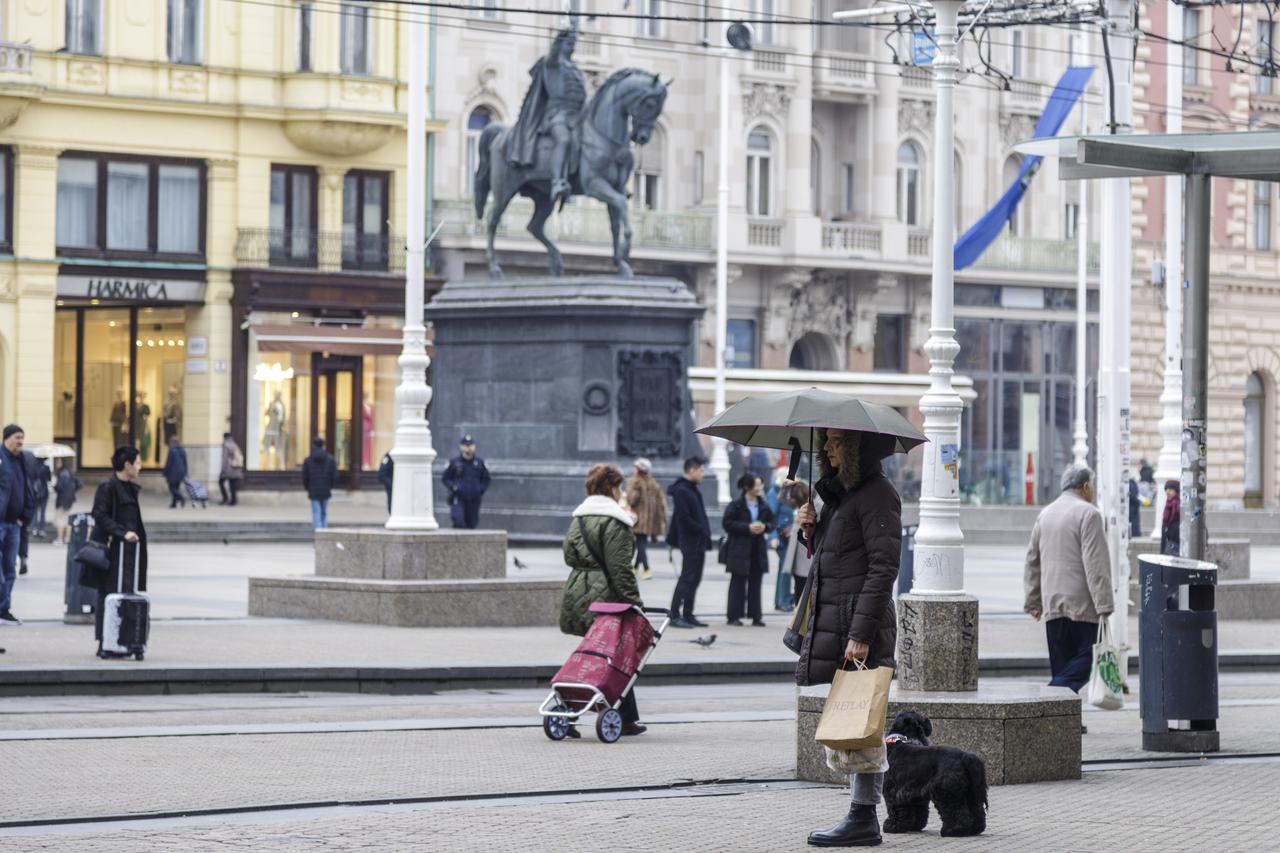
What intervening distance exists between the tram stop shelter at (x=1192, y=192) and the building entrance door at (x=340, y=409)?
133ft

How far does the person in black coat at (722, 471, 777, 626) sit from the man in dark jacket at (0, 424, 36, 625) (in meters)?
6.54

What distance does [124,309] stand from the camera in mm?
53031

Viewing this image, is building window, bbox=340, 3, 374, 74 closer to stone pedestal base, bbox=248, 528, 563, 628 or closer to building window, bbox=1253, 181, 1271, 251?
building window, bbox=1253, 181, 1271, 251

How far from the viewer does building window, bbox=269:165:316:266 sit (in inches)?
2100

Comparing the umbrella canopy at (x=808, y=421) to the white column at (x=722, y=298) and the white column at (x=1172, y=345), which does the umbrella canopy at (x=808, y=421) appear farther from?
the white column at (x=722, y=298)

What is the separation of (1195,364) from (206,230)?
40.5 metres

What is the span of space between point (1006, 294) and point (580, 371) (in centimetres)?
3362

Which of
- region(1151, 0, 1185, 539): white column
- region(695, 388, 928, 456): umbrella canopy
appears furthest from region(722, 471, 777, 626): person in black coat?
region(695, 388, 928, 456): umbrella canopy

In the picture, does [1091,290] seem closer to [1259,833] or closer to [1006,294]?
[1006,294]

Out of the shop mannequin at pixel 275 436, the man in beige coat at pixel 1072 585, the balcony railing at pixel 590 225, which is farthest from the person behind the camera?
the balcony railing at pixel 590 225

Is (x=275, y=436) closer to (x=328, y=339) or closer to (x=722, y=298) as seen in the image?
(x=328, y=339)

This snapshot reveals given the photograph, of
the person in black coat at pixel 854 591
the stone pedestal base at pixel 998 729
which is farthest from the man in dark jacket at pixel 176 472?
the person in black coat at pixel 854 591

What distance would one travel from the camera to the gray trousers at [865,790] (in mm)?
10516

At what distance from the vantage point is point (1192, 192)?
48.0ft
